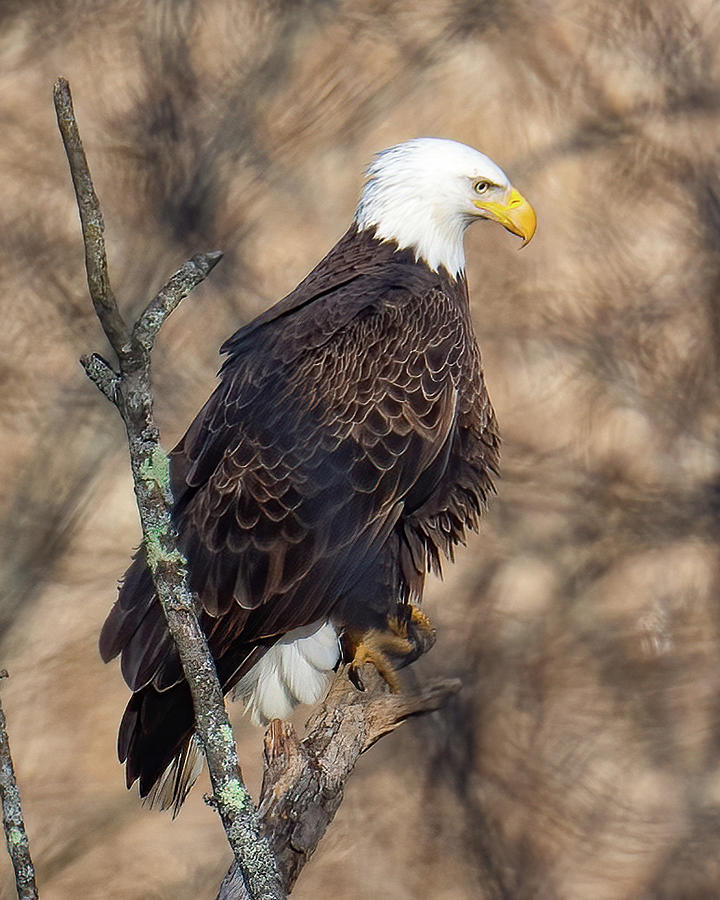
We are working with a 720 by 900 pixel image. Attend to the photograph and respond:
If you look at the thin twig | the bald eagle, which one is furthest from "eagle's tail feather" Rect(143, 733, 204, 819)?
the thin twig

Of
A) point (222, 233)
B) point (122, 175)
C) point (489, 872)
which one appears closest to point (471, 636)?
point (489, 872)

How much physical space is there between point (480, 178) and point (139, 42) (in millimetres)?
→ 1654

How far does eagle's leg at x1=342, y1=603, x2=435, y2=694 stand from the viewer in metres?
2.46

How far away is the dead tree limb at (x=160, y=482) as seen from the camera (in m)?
1.01

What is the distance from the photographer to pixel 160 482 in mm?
1178

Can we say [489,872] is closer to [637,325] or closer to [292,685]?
[292,685]


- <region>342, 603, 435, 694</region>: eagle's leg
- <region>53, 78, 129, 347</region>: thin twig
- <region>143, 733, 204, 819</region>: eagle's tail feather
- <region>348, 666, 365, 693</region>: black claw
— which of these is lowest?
<region>143, 733, 204, 819</region>: eagle's tail feather

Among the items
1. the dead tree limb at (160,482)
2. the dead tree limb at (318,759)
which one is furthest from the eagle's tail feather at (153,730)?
the dead tree limb at (160,482)

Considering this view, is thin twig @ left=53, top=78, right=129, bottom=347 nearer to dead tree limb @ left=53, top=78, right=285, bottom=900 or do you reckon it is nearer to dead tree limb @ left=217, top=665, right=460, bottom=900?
dead tree limb @ left=53, top=78, right=285, bottom=900

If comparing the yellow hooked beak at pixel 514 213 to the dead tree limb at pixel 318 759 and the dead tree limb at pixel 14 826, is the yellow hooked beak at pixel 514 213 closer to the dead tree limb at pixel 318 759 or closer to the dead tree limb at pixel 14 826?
the dead tree limb at pixel 318 759

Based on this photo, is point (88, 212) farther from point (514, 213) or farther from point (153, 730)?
point (514, 213)

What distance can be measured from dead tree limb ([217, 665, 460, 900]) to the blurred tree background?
3.81ft

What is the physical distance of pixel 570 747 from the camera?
12.0 feet

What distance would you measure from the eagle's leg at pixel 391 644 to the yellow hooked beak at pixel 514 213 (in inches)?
32.0
